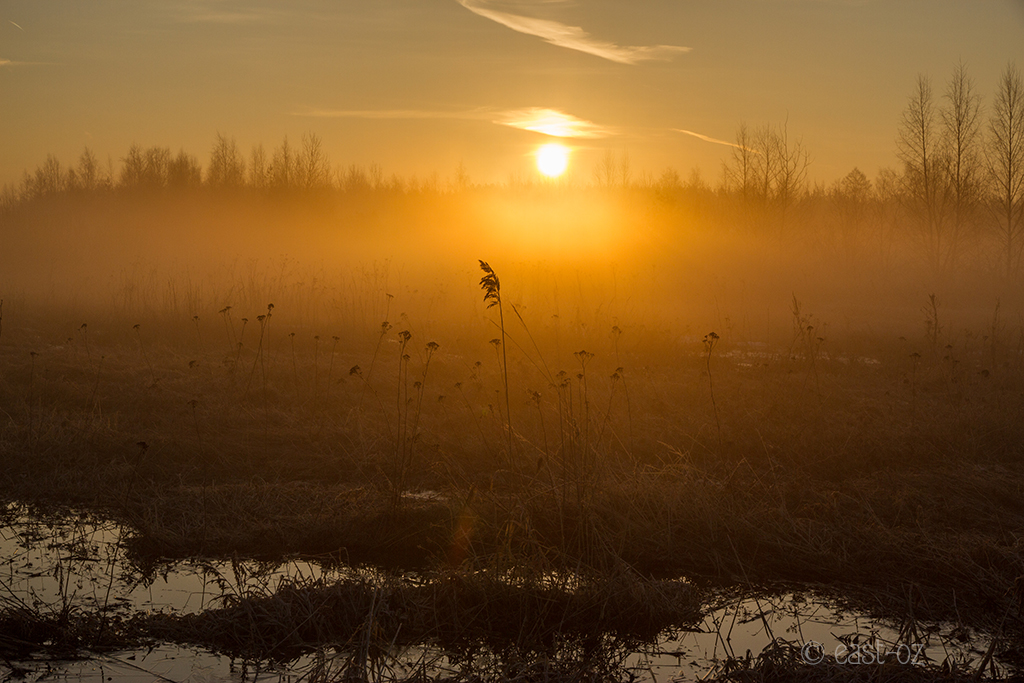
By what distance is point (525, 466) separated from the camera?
5.46 m

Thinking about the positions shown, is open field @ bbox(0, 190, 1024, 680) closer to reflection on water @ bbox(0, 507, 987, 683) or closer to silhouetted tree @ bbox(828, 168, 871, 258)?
reflection on water @ bbox(0, 507, 987, 683)

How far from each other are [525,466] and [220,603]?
8.00 feet

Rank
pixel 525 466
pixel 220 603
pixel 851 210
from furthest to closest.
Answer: pixel 851 210 < pixel 525 466 < pixel 220 603

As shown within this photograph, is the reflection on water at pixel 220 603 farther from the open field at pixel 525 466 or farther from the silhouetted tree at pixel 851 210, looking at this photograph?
the silhouetted tree at pixel 851 210

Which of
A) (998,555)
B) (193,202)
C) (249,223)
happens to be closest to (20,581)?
(998,555)

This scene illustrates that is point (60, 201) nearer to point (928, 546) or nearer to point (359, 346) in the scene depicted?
point (359, 346)

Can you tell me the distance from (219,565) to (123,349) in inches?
283

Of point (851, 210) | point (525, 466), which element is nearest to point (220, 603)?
point (525, 466)

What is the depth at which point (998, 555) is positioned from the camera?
13.2 feet

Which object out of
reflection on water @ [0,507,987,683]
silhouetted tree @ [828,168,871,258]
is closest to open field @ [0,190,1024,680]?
reflection on water @ [0,507,987,683]

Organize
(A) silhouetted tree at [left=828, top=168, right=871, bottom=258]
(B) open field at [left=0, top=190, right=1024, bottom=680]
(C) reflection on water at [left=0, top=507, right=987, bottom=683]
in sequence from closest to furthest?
1. (C) reflection on water at [left=0, top=507, right=987, bottom=683]
2. (B) open field at [left=0, top=190, right=1024, bottom=680]
3. (A) silhouetted tree at [left=828, top=168, right=871, bottom=258]

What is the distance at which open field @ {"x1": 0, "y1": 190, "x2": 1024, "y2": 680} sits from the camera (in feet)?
11.7

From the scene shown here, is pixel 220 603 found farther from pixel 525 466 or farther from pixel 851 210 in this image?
pixel 851 210

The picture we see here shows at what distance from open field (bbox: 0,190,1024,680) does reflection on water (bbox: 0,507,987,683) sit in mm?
121
